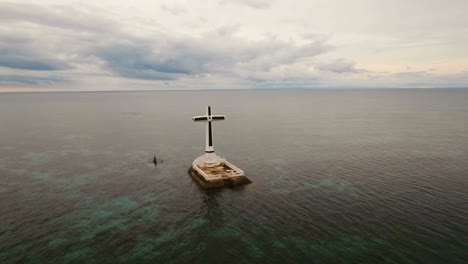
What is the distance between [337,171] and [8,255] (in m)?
59.7

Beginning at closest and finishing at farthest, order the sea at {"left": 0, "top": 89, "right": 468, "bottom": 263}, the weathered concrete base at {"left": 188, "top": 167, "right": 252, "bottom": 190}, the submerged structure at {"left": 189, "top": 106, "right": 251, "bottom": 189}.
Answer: the sea at {"left": 0, "top": 89, "right": 468, "bottom": 263}, the weathered concrete base at {"left": 188, "top": 167, "right": 252, "bottom": 190}, the submerged structure at {"left": 189, "top": 106, "right": 251, "bottom": 189}

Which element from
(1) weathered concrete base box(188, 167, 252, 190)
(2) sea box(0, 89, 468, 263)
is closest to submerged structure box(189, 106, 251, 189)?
(1) weathered concrete base box(188, 167, 252, 190)

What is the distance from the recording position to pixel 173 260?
32.9m

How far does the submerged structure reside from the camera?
182 feet

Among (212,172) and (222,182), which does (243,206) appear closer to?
(222,182)

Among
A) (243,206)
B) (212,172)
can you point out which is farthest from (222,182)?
(243,206)

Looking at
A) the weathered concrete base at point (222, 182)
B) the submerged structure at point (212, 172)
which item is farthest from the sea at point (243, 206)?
the submerged structure at point (212, 172)

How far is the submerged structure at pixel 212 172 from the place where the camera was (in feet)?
182

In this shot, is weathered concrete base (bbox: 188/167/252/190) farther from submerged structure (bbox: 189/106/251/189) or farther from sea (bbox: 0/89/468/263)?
sea (bbox: 0/89/468/263)

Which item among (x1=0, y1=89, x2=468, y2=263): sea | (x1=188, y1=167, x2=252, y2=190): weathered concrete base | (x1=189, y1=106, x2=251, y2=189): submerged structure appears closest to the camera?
(x1=0, y1=89, x2=468, y2=263): sea

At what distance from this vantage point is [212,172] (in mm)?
59375

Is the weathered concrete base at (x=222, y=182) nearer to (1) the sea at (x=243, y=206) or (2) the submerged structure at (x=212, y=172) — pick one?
(2) the submerged structure at (x=212, y=172)

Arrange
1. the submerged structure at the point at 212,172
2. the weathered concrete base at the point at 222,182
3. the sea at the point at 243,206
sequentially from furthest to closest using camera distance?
the submerged structure at the point at 212,172 < the weathered concrete base at the point at 222,182 < the sea at the point at 243,206

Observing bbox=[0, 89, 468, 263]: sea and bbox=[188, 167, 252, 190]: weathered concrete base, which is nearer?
bbox=[0, 89, 468, 263]: sea
